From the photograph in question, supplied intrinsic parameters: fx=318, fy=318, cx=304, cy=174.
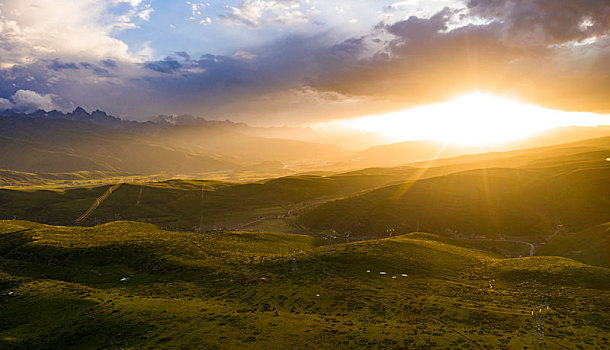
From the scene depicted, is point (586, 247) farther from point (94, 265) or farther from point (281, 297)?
point (94, 265)

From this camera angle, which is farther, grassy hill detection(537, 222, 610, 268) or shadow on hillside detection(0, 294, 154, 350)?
grassy hill detection(537, 222, 610, 268)

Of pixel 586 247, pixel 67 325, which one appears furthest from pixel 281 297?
pixel 586 247

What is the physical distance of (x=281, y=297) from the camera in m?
72.6

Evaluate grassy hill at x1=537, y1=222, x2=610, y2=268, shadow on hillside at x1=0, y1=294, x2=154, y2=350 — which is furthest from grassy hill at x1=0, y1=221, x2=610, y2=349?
grassy hill at x1=537, y1=222, x2=610, y2=268

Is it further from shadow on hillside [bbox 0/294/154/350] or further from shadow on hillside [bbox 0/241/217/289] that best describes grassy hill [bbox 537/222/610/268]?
shadow on hillside [bbox 0/294/154/350]

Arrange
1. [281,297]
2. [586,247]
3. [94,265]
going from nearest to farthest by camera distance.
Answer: [281,297]
[94,265]
[586,247]

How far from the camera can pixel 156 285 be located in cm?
8231

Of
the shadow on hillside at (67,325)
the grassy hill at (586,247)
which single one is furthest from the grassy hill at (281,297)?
the grassy hill at (586,247)

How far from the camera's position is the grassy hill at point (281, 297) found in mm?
54562

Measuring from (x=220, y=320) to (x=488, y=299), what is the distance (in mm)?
57456

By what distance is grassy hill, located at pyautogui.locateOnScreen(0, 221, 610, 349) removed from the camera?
54.6 meters

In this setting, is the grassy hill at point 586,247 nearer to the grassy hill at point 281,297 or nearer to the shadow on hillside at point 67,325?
the grassy hill at point 281,297

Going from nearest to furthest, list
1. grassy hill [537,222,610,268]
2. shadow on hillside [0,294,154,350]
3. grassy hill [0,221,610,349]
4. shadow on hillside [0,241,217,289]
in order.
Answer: grassy hill [0,221,610,349]
shadow on hillside [0,294,154,350]
shadow on hillside [0,241,217,289]
grassy hill [537,222,610,268]

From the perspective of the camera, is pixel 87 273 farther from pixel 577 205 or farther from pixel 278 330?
pixel 577 205
